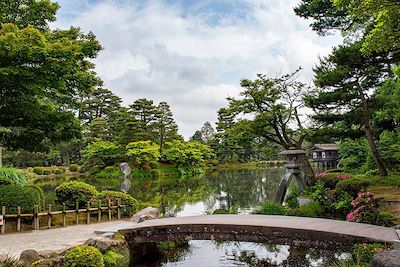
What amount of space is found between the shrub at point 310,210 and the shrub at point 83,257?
244 inches

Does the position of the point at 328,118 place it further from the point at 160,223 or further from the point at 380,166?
the point at 160,223

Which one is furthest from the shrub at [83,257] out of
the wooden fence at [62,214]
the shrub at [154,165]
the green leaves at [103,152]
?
the shrub at [154,165]

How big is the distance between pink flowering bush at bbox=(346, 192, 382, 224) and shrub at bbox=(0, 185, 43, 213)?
27.8 ft

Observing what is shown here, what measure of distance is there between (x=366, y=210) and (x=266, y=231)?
3.24 meters

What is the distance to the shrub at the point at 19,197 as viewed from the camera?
9484 mm

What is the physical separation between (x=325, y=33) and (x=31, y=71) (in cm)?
1189

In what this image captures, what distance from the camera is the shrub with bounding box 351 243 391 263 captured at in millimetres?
4867

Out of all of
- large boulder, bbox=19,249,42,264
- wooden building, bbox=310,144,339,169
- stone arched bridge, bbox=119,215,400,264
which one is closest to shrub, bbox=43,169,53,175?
wooden building, bbox=310,144,339,169

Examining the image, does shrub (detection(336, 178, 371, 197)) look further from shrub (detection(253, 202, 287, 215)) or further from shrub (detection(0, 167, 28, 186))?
shrub (detection(0, 167, 28, 186))

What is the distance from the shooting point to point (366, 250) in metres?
5.02

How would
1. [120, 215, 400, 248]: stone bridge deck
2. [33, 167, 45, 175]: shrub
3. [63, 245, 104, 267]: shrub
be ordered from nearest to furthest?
1. [120, 215, 400, 248]: stone bridge deck
2. [63, 245, 104, 267]: shrub
3. [33, 167, 45, 175]: shrub

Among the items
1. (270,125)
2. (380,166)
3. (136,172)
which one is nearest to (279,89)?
(270,125)

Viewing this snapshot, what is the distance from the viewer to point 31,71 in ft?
29.0

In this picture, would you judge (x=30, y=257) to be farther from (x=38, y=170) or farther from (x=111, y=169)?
(x=38, y=170)
